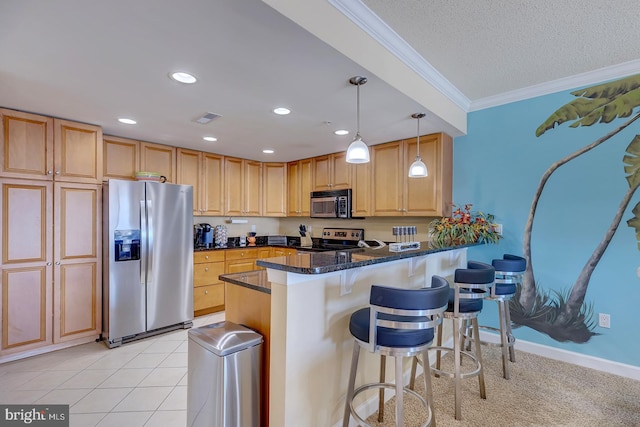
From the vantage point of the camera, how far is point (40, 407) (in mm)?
2059

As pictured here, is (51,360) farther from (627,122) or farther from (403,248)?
(627,122)

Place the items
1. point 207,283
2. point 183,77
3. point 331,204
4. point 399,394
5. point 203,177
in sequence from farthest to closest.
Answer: point 331,204, point 203,177, point 207,283, point 183,77, point 399,394

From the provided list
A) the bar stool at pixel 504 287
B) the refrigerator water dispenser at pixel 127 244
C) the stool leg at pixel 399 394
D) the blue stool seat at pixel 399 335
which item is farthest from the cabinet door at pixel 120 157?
the bar stool at pixel 504 287

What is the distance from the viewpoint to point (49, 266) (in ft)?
9.37

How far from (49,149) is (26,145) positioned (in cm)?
16

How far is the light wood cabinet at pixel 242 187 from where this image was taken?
4590 millimetres

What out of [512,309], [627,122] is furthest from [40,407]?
[627,122]

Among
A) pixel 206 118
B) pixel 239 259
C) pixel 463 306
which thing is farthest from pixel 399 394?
pixel 239 259

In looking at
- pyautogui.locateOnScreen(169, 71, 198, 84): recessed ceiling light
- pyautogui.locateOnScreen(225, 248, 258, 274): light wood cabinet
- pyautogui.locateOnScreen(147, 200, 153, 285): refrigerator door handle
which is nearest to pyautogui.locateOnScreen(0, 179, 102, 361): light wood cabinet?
pyautogui.locateOnScreen(147, 200, 153, 285): refrigerator door handle

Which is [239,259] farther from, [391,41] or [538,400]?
[538,400]

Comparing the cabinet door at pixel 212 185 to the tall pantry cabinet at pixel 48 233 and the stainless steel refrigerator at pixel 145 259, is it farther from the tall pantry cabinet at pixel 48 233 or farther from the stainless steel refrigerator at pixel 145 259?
the tall pantry cabinet at pixel 48 233

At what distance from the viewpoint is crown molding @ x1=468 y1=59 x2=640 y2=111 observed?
98.2 inches

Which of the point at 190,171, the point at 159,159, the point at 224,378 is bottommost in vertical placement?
the point at 224,378

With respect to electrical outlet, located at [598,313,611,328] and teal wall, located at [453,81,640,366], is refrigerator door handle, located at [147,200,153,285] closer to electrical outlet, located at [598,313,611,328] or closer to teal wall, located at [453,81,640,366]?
teal wall, located at [453,81,640,366]
